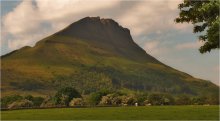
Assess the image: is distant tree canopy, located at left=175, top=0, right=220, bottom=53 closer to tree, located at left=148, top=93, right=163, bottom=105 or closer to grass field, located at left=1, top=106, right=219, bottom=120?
grass field, located at left=1, top=106, right=219, bottom=120

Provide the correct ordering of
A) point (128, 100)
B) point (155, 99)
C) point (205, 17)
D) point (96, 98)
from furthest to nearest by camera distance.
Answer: point (96, 98), point (155, 99), point (128, 100), point (205, 17)

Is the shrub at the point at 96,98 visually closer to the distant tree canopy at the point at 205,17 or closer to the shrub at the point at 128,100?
the shrub at the point at 128,100

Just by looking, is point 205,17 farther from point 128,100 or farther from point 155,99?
point 155,99

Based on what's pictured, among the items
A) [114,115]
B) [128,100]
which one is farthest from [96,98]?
[114,115]

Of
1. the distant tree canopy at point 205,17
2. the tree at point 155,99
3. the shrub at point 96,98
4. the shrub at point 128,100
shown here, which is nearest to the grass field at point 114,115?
the distant tree canopy at point 205,17

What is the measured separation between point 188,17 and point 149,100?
455 ft

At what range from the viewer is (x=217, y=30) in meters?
32.9

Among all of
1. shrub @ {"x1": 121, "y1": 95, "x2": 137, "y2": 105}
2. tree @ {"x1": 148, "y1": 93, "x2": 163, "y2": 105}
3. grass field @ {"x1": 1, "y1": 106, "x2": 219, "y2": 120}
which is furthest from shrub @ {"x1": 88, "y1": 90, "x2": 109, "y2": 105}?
grass field @ {"x1": 1, "y1": 106, "x2": 219, "y2": 120}

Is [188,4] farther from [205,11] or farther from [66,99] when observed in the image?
[66,99]

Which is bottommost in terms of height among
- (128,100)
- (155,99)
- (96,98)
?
(128,100)

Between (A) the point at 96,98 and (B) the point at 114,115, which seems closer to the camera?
(B) the point at 114,115

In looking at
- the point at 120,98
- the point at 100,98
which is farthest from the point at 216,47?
the point at 100,98

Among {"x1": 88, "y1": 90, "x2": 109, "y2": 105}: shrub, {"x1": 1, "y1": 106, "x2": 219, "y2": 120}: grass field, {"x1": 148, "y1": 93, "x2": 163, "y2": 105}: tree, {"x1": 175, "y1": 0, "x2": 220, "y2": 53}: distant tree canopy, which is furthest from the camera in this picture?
{"x1": 88, "y1": 90, "x2": 109, "y2": 105}: shrub

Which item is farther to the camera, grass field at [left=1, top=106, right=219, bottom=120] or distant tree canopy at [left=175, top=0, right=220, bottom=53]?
grass field at [left=1, top=106, right=219, bottom=120]
